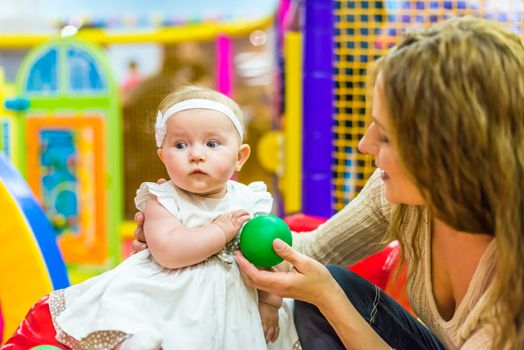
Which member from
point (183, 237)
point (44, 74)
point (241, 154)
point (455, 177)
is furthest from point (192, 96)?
point (44, 74)

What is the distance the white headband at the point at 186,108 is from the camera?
3.40ft

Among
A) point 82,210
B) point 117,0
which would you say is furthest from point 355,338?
point 117,0

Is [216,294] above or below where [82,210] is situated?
above

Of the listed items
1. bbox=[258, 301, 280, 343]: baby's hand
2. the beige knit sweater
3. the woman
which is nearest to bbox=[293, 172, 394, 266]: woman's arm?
the beige knit sweater

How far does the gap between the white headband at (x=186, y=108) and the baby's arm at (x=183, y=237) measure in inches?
5.1

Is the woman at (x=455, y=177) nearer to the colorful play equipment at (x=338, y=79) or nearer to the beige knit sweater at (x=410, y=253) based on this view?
the beige knit sweater at (x=410, y=253)

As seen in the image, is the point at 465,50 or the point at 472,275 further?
the point at 472,275

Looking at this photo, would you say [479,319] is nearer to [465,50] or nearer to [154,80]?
[465,50]

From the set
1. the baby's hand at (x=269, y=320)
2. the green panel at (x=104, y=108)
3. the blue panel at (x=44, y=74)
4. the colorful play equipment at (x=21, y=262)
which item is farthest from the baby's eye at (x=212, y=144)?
the blue panel at (x=44, y=74)

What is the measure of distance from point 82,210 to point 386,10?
1892mm

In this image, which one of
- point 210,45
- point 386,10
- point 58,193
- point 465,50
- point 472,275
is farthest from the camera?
point 210,45

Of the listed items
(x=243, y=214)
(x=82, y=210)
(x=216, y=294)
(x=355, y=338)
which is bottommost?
(x=82, y=210)

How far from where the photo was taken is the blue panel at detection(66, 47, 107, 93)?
10.5 feet

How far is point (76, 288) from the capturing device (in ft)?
3.46
